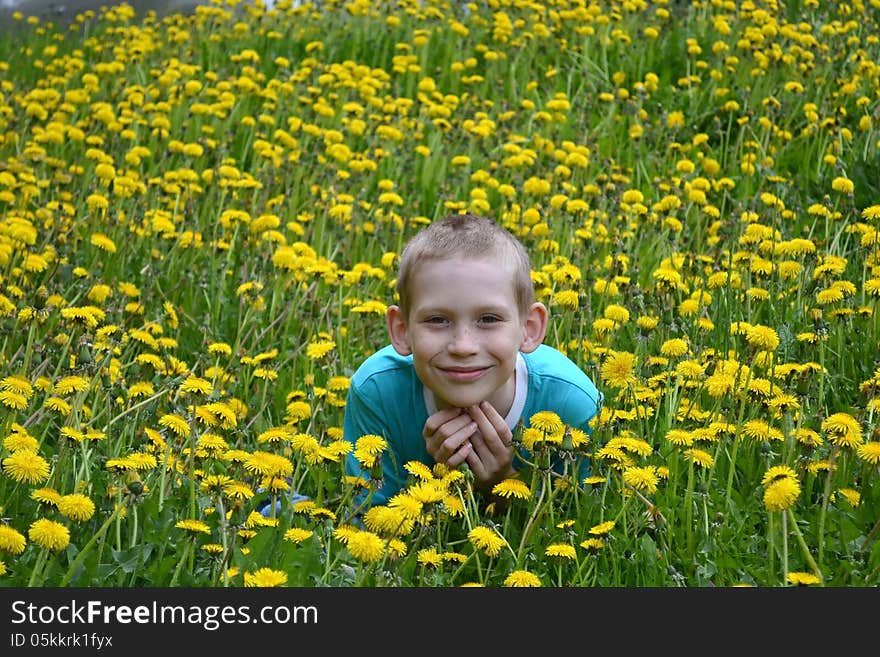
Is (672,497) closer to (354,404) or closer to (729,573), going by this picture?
(729,573)

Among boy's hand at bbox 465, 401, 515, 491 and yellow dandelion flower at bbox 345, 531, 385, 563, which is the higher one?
boy's hand at bbox 465, 401, 515, 491

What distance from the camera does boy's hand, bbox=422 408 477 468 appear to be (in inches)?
103

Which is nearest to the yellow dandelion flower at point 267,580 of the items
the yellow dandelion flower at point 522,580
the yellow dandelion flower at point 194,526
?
the yellow dandelion flower at point 194,526

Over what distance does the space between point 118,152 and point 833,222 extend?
2963mm

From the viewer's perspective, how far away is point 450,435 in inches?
104

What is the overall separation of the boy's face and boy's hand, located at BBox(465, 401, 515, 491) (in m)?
0.06

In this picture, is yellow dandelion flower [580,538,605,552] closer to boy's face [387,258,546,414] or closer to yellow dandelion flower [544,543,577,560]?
yellow dandelion flower [544,543,577,560]

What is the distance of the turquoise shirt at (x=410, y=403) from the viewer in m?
2.80

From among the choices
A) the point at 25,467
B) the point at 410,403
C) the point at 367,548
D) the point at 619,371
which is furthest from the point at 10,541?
the point at 619,371

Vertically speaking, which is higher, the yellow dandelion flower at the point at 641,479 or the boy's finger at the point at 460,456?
the boy's finger at the point at 460,456

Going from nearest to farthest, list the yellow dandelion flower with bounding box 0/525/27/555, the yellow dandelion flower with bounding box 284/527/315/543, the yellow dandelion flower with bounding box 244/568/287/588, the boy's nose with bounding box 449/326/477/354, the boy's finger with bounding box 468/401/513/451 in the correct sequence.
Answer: the yellow dandelion flower with bounding box 244/568/287/588 → the yellow dandelion flower with bounding box 0/525/27/555 → the yellow dandelion flower with bounding box 284/527/315/543 → the boy's nose with bounding box 449/326/477/354 → the boy's finger with bounding box 468/401/513/451

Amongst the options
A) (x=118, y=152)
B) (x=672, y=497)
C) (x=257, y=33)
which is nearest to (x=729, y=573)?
(x=672, y=497)

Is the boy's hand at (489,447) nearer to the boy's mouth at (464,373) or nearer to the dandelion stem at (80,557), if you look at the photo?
the boy's mouth at (464,373)

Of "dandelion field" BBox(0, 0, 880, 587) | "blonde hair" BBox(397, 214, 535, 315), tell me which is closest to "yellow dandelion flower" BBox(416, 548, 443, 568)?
"dandelion field" BBox(0, 0, 880, 587)
